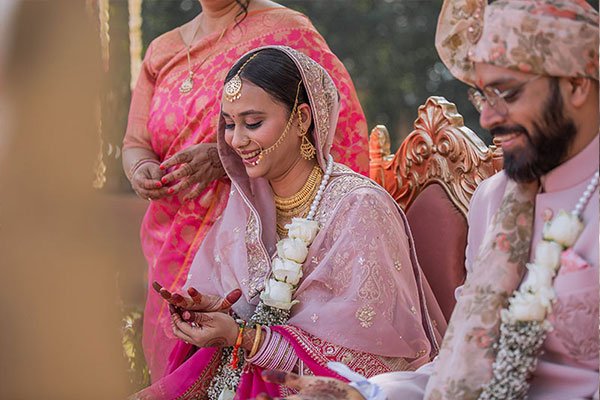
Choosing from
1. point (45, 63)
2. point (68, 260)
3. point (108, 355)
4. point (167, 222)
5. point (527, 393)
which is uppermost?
point (45, 63)

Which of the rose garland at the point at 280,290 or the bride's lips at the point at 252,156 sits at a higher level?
the bride's lips at the point at 252,156

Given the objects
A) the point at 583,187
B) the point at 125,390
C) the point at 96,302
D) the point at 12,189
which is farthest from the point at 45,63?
the point at 583,187

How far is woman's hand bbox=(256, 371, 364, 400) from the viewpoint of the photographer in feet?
6.84

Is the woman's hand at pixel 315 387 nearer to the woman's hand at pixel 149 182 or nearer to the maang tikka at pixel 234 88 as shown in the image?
the maang tikka at pixel 234 88

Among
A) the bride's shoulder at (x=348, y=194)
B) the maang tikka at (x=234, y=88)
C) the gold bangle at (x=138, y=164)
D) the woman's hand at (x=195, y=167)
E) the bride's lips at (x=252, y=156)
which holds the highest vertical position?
the maang tikka at (x=234, y=88)

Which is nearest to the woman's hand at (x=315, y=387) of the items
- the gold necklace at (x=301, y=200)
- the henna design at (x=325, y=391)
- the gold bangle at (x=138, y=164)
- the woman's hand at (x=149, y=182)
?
the henna design at (x=325, y=391)

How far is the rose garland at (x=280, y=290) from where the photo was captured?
284 cm

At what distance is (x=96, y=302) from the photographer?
162 cm

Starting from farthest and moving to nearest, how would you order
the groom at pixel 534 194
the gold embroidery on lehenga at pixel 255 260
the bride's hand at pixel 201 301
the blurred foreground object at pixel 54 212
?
the gold embroidery on lehenga at pixel 255 260 < the bride's hand at pixel 201 301 < the groom at pixel 534 194 < the blurred foreground object at pixel 54 212

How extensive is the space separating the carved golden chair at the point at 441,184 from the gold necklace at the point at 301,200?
357 millimetres

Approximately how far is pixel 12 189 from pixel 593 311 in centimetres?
103

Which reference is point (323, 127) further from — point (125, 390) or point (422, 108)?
point (125, 390)

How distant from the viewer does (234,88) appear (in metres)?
2.97

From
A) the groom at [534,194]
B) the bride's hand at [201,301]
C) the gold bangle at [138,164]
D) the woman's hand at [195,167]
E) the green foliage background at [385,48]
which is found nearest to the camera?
the groom at [534,194]
